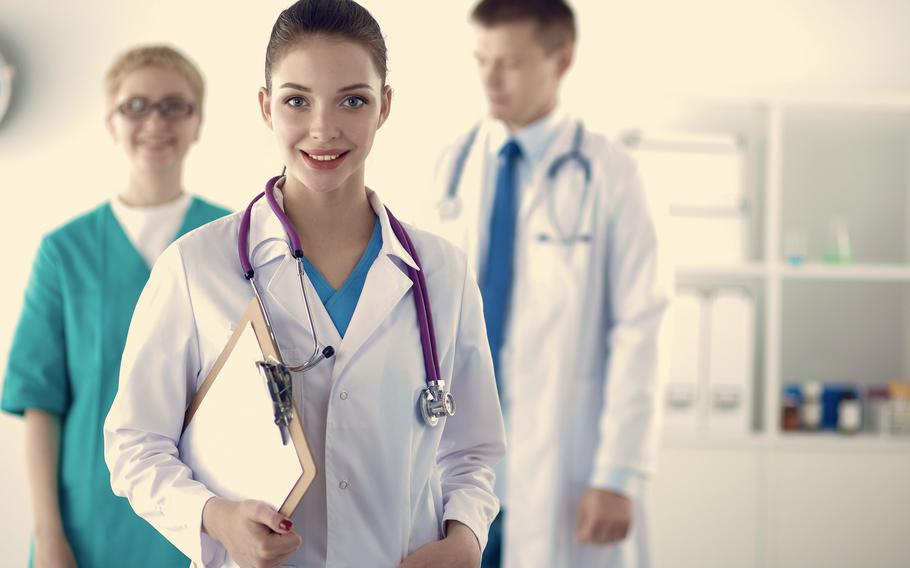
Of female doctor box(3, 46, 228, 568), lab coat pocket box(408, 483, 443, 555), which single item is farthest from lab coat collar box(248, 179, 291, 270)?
female doctor box(3, 46, 228, 568)

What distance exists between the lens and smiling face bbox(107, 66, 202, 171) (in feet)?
3.67

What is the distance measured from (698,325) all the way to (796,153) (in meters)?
0.77

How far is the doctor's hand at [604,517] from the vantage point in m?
1.54

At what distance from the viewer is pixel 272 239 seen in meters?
0.68

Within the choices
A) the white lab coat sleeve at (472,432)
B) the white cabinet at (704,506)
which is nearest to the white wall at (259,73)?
the white cabinet at (704,506)

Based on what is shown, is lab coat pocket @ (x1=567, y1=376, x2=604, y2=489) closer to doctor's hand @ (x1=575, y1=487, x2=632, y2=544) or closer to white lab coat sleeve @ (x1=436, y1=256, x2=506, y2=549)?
doctor's hand @ (x1=575, y1=487, x2=632, y2=544)

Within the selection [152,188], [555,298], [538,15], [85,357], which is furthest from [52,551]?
[538,15]

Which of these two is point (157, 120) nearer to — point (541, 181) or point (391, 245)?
point (391, 245)

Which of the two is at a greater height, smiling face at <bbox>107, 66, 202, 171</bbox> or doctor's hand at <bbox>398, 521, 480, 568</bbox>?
smiling face at <bbox>107, 66, 202, 171</bbox>

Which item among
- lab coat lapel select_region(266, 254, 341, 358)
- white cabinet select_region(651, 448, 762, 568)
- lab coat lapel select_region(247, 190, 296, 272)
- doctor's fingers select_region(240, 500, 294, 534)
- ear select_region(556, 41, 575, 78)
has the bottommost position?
white cabinet select_region(651, 448, 762, 568)

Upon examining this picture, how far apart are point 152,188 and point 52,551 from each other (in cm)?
45

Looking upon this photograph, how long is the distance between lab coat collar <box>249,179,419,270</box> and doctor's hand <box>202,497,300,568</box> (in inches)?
6.8

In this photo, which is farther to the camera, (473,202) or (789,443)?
(789,443)

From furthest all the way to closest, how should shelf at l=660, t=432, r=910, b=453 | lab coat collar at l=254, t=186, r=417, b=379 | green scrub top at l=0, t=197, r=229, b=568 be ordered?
1. shelf at l=660, t=432, r=910, b=453
2. green scrub top at l=0, t=197, r=229, b=568
3. lab coat collar at l=254, t=186, r=417, b=379
